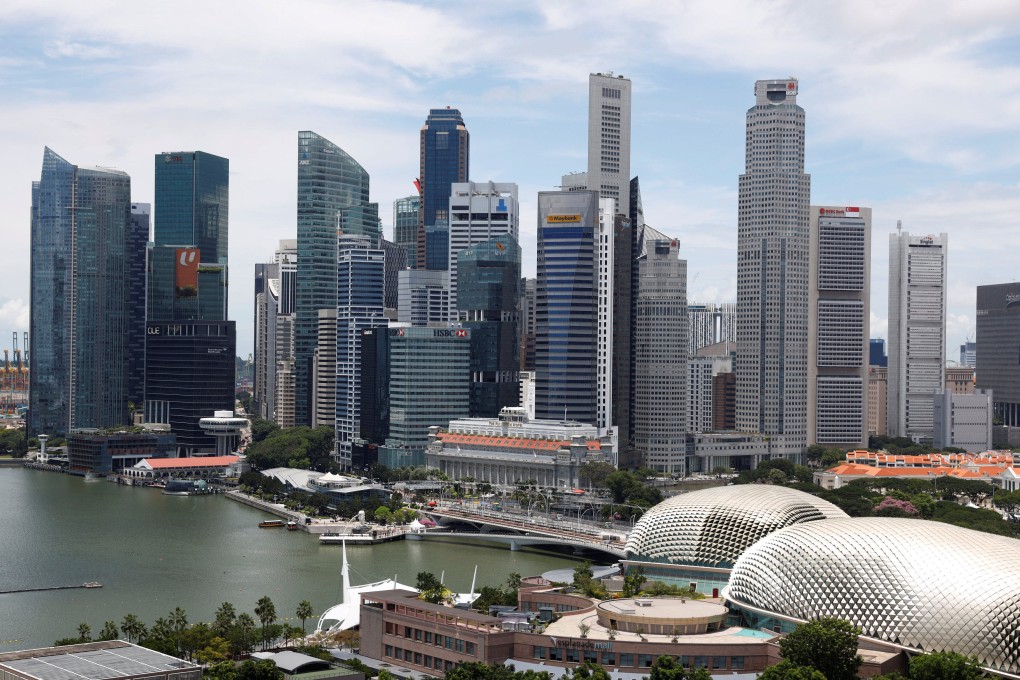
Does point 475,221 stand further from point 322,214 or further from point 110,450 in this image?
point 110,450

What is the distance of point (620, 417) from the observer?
123500 millimetres

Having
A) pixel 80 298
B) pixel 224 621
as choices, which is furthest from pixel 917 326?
pixel 224 621

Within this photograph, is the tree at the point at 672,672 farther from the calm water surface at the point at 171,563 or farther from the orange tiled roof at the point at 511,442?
the orange tiled roof at the point at 511,442

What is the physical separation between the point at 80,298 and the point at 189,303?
17749 millimetres

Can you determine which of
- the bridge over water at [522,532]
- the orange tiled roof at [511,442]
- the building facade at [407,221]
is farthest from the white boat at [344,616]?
the building facade at [407,221]

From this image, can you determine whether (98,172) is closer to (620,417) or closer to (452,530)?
(620,417)

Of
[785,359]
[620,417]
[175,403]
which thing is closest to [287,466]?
[175,403]

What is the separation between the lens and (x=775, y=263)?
139375 millimetres

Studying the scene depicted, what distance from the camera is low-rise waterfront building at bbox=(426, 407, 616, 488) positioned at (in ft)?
360

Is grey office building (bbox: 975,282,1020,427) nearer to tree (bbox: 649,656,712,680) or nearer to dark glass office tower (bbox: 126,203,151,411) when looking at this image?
dark glass office tower (bbox: 126,203,151,411)

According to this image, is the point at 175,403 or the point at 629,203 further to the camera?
the point at 175,403

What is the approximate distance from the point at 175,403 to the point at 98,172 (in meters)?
34.6

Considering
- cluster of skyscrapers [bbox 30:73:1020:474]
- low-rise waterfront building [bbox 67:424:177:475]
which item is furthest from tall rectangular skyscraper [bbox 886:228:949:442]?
low-rise waterfront building [bbox 67:424:177:475]

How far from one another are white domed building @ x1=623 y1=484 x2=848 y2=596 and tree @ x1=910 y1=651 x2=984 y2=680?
1733cm
